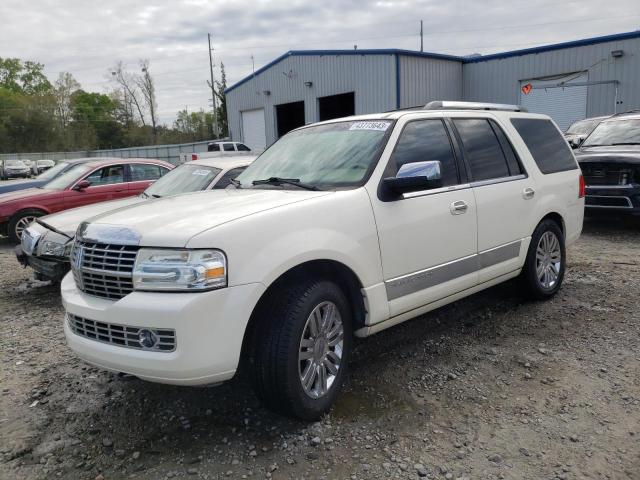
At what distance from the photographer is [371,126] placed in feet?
13.2

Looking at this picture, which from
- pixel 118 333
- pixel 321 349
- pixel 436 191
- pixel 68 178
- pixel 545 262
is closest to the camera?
pixel 118 333

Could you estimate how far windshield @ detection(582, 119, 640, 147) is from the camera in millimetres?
9125

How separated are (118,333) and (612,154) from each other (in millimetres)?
8027

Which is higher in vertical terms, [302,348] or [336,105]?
[336,105]

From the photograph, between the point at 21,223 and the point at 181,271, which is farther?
the point at 21,223

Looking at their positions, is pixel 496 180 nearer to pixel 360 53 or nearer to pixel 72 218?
pixel 72 218

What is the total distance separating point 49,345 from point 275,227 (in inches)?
116

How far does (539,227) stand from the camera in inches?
197

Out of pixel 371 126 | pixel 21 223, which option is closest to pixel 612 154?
pixel 371 126

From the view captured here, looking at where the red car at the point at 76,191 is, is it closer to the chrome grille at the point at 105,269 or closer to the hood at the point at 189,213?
the hood at the point at 189,213

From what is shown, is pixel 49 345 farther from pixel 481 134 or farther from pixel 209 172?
pixel 481 134

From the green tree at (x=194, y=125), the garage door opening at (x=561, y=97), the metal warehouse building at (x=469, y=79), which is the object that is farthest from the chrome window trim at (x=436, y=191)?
the green tree at (x=194, y=125)

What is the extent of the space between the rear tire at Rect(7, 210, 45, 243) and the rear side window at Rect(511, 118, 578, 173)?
8.06 metres

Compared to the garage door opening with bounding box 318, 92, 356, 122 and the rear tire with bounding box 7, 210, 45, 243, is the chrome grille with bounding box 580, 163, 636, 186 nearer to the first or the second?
the rear tire with bounding box 7, 210, 45, 243
